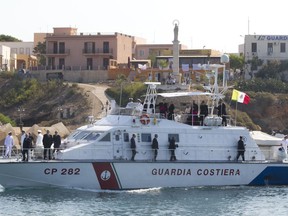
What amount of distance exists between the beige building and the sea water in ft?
142

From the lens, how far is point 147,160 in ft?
97.8

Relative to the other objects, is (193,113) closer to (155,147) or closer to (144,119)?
(144,119)

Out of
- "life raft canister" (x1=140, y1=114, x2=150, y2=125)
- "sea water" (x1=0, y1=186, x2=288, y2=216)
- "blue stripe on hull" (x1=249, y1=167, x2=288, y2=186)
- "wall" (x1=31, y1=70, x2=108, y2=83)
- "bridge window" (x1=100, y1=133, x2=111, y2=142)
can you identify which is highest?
"wall" (x1=31, y1=70, x2=108, y2=83)

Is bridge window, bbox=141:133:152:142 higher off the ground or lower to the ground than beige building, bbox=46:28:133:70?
lower

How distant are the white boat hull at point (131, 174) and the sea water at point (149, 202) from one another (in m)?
0.26

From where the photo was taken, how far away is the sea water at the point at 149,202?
1038 inches

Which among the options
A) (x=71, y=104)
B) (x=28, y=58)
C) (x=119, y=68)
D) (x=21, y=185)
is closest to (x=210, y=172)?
(x=21, y=185)

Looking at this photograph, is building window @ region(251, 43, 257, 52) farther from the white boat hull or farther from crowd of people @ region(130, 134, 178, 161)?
crowd of people @ region(130, 134, 178, 161)

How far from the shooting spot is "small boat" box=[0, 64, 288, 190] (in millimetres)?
28906

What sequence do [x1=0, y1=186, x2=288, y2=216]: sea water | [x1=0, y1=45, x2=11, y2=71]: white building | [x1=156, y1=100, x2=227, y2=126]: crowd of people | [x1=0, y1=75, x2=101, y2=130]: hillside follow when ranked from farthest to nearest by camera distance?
[x1=0, y1=45, x2=11, y2=71]: white building
[x1=0, y1=75, x2=101, y2=130]: hillside
[x1=156, y1=100, x2=227, y2=126]: crowd of people
[x1=0, y1=186, x2=288, y2=216]: sea water

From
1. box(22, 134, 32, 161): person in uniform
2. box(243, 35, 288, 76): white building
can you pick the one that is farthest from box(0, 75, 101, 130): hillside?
box(22, 134, 32, 161): person in uniform

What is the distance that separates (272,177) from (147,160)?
515cm

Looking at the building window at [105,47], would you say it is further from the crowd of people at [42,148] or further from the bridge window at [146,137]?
the bridge window at [146,137]

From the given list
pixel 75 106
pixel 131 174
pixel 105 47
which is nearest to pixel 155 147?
pixel 131 174
